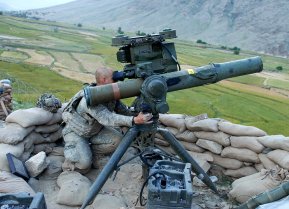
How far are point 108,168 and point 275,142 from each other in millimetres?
2330

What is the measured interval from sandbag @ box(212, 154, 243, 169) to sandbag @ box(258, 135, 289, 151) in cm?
50

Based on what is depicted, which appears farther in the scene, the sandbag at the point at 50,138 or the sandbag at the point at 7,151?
the sandbag at the point at 50,138

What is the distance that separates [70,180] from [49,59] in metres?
32.7

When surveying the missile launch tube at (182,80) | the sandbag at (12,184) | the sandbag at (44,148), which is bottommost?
the sandbag at (44,148)

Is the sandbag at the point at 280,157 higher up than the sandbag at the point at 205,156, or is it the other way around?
the sandbag at the point at 280,157

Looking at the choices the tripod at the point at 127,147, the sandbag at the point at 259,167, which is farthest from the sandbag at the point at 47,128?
the sandbag at the point at 259,167

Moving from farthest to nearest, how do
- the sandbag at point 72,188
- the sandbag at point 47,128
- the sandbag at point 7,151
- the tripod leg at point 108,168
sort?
the sandbag at point 47,128, the sandbag at point 7,151, the sandbag at point 72,188, the tripod leg at point 108,168

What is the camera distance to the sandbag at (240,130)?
656 cm

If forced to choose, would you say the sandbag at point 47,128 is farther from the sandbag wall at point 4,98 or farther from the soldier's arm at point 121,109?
the soldier's arm at point 121,109

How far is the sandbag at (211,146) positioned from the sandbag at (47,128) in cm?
229

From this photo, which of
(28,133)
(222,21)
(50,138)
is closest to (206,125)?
(50,138)

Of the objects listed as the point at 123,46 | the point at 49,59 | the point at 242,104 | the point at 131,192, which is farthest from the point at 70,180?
the point at 49,59

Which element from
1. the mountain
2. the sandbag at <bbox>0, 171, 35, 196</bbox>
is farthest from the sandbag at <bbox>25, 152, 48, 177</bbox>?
the mountain

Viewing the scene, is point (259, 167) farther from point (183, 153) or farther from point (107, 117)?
point (107, 117)
